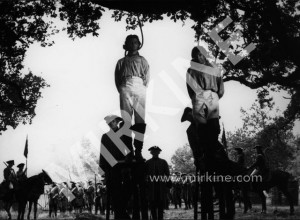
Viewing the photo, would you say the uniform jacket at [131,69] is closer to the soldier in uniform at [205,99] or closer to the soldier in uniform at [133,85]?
the soldier in uniform at [133,85]

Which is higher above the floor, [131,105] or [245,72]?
[245,72]

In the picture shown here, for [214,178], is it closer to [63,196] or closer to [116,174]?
[116,174]

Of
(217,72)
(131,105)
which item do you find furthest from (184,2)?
(131,105)

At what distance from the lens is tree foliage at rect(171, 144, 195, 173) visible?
8662cm

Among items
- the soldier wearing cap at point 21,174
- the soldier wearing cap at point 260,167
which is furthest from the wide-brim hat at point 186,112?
the soldier wearing cap at point 21,174

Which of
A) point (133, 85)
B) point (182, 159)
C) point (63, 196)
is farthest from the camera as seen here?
point (182, 159)

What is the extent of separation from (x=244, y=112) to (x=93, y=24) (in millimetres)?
43510

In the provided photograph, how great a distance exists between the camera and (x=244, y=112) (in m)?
53.3

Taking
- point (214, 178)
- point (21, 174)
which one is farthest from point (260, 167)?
point (21, 174)

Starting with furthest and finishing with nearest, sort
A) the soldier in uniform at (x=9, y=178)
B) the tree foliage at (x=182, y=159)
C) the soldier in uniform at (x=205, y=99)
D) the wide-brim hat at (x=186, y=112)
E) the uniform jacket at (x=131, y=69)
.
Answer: the tree foliage at (x=182, y=159) → the soldier in uniform at (x=9, y=178) → the uniform jacket at (x=131, y=69) → the wide-brim hat at (x=186, y=112) → the soldier in uniform at (x=205, y=99)

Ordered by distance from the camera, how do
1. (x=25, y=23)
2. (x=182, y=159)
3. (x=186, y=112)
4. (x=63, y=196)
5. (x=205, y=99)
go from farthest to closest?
(x=182, y=159) → (x=63, y=196) → (x=25, y=23) → (x=186, y=112) → (x=205, y=99)

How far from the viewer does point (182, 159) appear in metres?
89.7

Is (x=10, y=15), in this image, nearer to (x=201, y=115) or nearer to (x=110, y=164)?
(x=110, y=164)

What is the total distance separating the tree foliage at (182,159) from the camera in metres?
86.6
